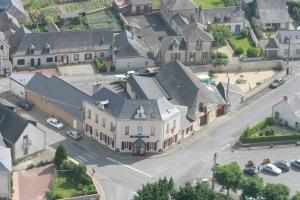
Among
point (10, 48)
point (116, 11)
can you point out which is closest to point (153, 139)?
point (10, 48)

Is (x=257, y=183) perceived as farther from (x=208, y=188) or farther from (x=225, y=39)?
(x=225, y=39)

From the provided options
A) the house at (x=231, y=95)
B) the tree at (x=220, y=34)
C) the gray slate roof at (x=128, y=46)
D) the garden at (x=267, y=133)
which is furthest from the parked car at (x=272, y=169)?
the tree at (x=220, y=34)

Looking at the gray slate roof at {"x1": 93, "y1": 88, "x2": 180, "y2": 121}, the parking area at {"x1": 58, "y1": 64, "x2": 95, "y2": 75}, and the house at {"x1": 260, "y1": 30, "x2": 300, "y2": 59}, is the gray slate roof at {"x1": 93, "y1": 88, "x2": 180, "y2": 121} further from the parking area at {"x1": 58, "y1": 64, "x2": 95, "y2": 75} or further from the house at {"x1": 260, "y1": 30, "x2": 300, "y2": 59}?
the house at {"x1": 260, "y1": 30, "x2": 300, "y2": 59}

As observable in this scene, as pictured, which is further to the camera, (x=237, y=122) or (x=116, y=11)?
(x=116, y=11)

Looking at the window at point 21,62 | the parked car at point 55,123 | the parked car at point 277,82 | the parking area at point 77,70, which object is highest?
the window at point 21,62

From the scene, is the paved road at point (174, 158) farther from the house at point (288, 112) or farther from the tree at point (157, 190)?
the tree at point (157, 190)
